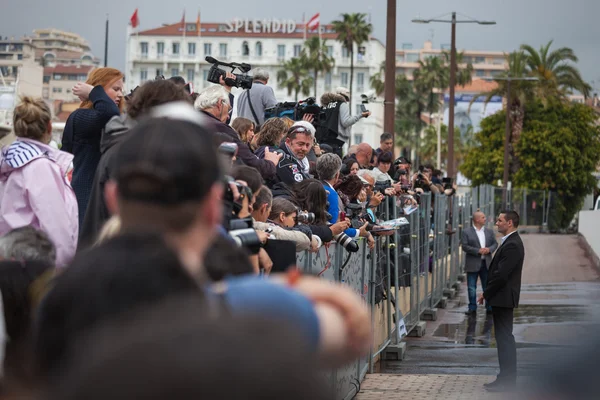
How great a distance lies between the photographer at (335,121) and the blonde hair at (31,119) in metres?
Result: 6.50

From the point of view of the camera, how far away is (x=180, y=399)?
60.2 inches

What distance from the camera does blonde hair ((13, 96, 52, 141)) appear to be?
5617mm

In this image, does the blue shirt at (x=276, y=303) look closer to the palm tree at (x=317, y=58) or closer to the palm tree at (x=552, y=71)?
the palm tree at (x=552, y=71)

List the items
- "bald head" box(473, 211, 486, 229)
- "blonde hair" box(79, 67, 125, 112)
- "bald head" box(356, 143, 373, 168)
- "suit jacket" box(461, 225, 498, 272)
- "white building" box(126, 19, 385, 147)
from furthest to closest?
1. "white building" box(126, 19, 385, 147)
2. "bald head" box(473, 211, 486, 229)
3. "suit jacket" box(461, 225, 498, 272)
4. "bald head" box(356, 143, 373, 168)
5. "blonde hair" box(79, 67, 125, 112)

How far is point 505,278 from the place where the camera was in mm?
12695

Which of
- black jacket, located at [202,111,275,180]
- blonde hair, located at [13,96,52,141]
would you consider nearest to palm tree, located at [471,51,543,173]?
black jacket, located at [202,111,275,180]

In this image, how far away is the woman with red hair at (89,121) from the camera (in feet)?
20.1

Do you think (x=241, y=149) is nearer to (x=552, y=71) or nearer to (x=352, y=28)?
(x=552, y=71)

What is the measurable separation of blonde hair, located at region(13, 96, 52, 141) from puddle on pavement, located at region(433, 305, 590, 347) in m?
10.8

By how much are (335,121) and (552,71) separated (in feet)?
199

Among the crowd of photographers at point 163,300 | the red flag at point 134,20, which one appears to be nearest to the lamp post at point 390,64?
the crowd of photographers at point 163,300

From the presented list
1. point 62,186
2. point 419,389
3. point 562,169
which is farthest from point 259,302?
point 562,169

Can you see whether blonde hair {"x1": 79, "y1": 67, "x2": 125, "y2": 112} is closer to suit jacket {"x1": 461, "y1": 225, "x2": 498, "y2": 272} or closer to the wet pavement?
the wet pavement

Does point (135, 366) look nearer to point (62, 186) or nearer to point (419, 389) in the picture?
point (62, 186)
